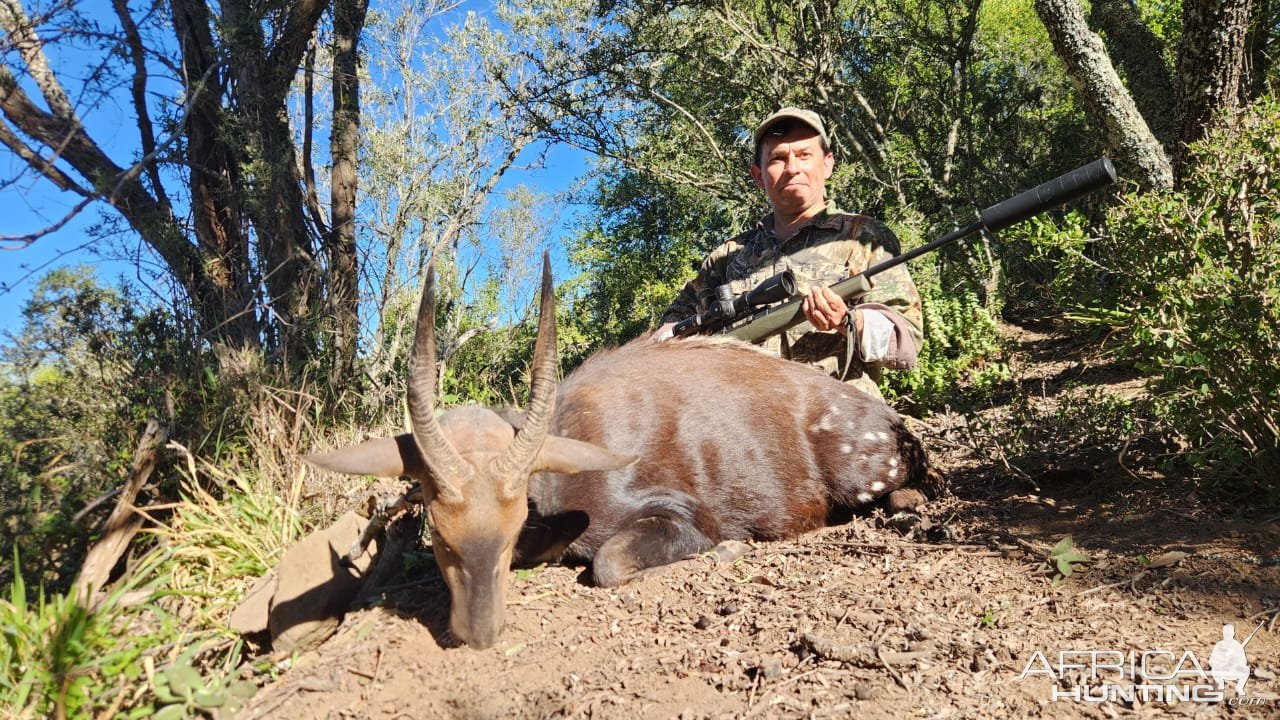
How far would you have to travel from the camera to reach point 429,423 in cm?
286

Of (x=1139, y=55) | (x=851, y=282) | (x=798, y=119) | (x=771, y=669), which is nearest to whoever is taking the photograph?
(x=771, y=669)

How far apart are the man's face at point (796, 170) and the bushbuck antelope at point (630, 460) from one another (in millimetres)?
1408

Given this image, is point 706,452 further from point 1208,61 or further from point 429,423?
point 1208,61

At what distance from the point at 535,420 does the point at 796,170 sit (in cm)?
320

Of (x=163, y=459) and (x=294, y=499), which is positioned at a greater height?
(x=163, y=459)

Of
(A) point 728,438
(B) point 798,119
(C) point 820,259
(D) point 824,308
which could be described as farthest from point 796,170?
(A) point 728,438

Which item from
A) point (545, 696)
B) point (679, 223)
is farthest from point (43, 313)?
point (679, 223)

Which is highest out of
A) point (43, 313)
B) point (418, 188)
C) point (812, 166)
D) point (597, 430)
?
point (418, 188)

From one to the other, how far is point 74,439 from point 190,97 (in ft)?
8.86

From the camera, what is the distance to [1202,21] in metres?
5.23

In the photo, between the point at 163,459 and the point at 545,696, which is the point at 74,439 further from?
the point at 545,696
